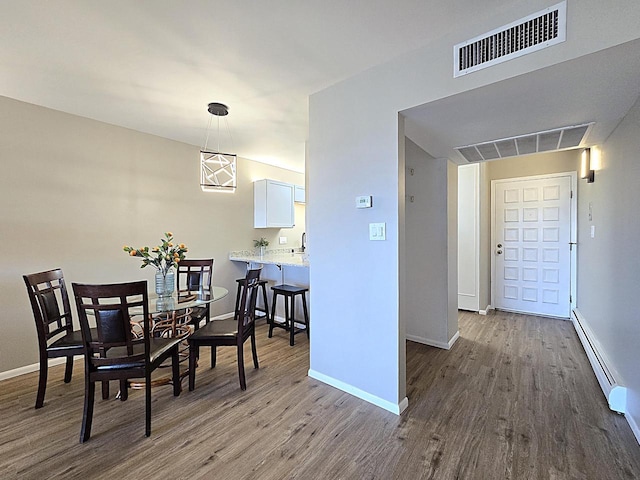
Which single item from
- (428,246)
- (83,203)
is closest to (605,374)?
(428,246)

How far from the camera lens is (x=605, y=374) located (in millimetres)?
2367

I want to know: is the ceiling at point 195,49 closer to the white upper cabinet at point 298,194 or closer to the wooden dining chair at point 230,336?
the wooden dining chair at point 230,336

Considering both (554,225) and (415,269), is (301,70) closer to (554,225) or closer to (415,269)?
(415,269)

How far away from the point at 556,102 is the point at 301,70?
1.71 metres

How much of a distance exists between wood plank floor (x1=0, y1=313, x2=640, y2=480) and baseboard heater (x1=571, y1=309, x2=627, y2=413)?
0.08 meters

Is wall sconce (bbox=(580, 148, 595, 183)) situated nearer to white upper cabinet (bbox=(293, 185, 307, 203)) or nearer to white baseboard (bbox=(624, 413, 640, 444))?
white baseboard (bbox=(624, 413, 640, 444))

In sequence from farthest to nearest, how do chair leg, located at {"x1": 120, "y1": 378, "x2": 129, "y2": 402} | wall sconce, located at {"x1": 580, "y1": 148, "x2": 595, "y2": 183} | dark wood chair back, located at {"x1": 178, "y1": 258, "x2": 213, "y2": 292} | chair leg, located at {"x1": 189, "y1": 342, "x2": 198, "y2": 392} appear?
dark wood chair back, located at {"x1": 178, "y1": 258, "x2": 213, "y2": 292}
wall sconce, located at {"x1": 580, "y1": 148, "x2": 595, "y2": 183}
chair leg, located at {"x1": 189, "y1": 342, "x2": 198, "y2": 392}
chair leg, located at {"x1": 120, "y1": 378, "x2": 129, "y2": 402}

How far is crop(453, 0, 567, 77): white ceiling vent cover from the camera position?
149 cm

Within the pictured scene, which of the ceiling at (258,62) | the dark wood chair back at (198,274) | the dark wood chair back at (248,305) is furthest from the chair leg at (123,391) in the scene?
the ceiling at (258,62)

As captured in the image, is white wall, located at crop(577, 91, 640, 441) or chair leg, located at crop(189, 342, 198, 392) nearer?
white wall, located at crop(577, 91, 640, 441)

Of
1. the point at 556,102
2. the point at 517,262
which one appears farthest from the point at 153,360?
the point at 517,262

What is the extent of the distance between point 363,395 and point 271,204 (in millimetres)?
3195

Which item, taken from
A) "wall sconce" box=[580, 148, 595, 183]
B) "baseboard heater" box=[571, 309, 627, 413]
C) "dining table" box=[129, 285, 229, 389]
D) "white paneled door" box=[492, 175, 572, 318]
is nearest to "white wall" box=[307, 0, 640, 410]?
"dining table" box=[129, 285, 229, 389]

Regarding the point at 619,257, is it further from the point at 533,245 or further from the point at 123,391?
the point at 123,391
